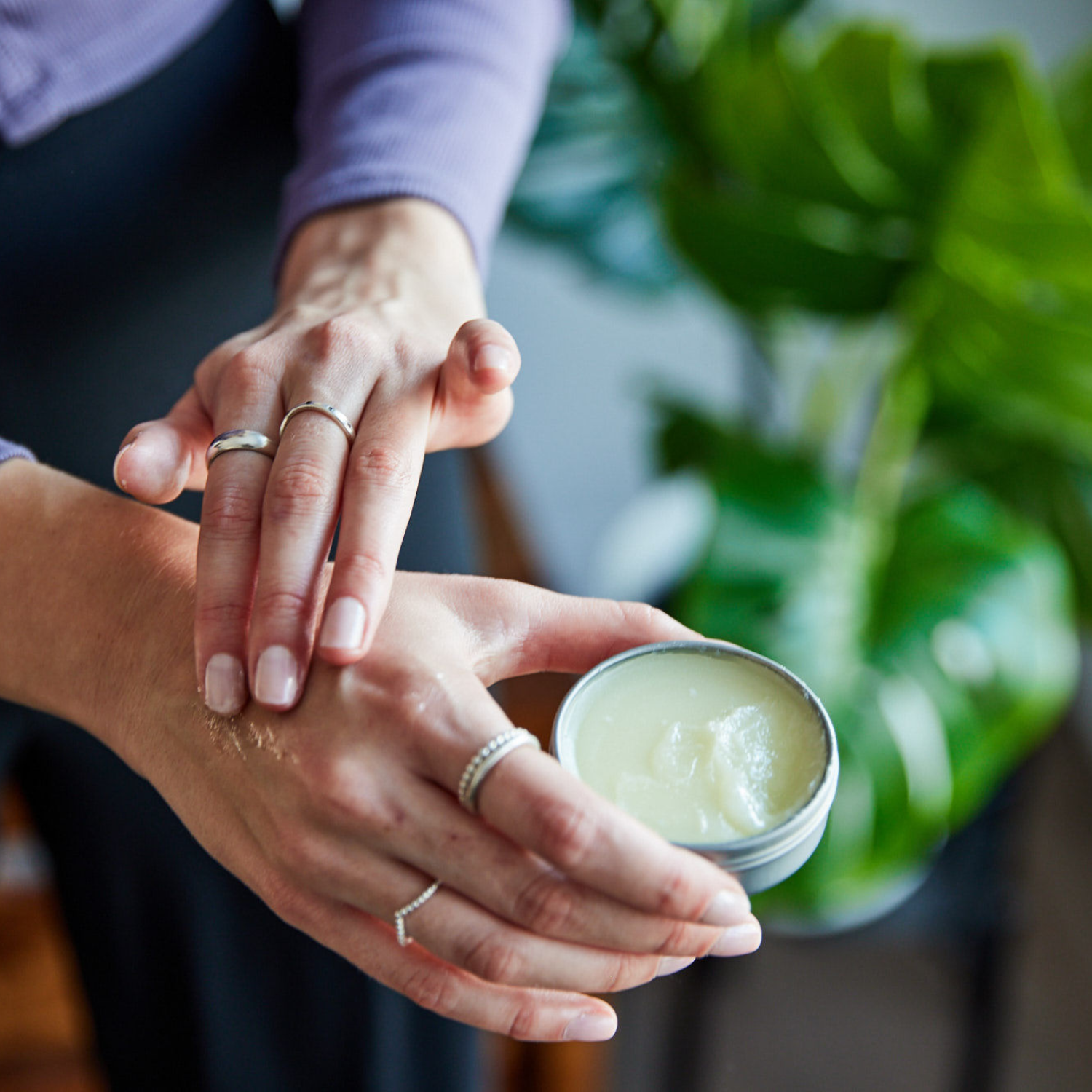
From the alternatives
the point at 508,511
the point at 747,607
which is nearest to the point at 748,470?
the point at 747,607

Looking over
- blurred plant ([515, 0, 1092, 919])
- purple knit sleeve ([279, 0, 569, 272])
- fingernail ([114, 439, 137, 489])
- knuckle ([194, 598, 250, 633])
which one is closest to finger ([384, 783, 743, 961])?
knuckle ([194, 598, 250, 633])

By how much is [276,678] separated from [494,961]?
0.14 meters

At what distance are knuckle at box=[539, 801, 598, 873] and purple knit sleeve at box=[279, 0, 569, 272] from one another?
0.39 meters

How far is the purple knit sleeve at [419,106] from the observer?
25.0 inches

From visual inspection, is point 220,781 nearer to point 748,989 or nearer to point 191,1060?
point 191,1060

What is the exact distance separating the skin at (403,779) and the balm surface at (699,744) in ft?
0.08

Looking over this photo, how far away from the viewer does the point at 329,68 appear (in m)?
0.69

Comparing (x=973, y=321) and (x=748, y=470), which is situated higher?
(x=973, y=321)

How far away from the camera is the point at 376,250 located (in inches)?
24.0

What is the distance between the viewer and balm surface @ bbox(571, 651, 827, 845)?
0.40m

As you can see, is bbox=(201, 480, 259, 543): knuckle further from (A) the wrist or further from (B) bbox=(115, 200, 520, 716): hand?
(A) the wrist

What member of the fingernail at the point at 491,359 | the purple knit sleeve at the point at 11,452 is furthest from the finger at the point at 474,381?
the purple knit sleeve at the point at 11,452

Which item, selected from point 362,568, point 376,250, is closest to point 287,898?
point 362,568

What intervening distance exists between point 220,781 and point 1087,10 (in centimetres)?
162
